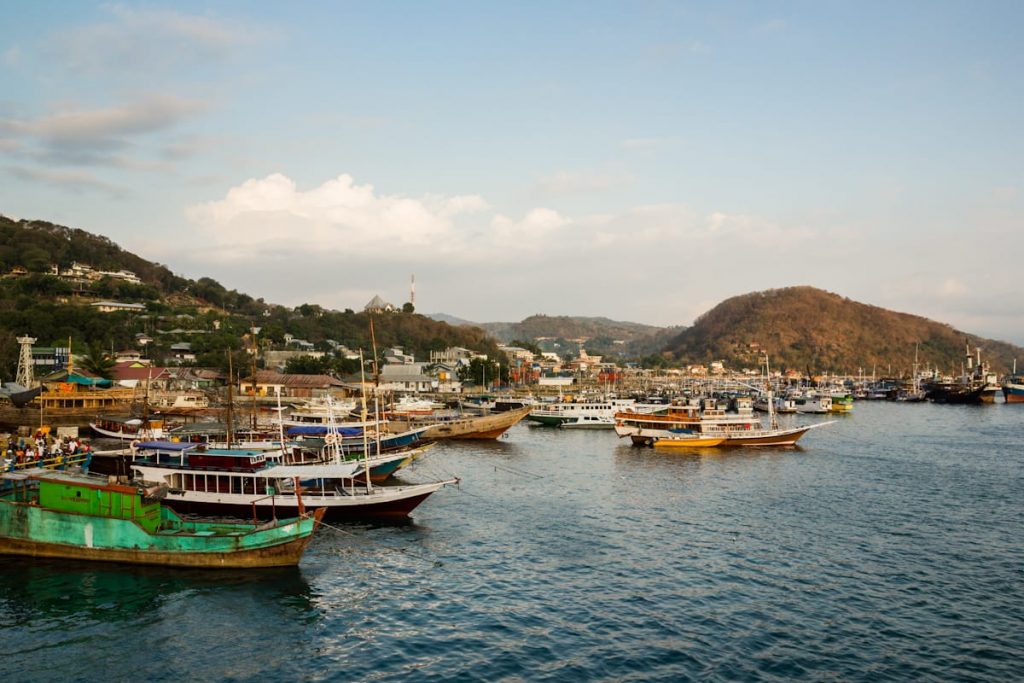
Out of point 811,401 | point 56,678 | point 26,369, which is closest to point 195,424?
point 26,369

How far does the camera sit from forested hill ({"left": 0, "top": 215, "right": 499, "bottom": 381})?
10369 centimetres

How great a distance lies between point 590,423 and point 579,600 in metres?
60.5

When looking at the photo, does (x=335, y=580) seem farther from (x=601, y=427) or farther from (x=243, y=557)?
(x=601, y=427)

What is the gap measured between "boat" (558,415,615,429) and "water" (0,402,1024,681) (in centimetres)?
4242

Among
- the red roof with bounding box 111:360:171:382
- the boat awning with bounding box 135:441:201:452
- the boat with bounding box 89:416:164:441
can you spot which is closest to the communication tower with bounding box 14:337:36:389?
the red roof with bounding box 111:360:171:382

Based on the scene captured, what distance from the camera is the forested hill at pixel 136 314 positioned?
340ft

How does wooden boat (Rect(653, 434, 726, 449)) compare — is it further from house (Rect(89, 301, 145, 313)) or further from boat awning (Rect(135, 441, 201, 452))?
house (Rect(89, 301, 145, 313))

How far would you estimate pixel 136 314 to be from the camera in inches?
5098

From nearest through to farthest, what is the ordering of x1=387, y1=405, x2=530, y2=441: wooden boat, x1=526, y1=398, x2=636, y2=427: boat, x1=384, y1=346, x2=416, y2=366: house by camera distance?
x1=387, y1=405, x2=530, y2=441: wooden boat, x1=526, y1=398, x2=636, y2=427: boat, x1=384, y1=346, x2=416, y2=366: house

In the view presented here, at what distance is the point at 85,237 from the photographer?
186 m

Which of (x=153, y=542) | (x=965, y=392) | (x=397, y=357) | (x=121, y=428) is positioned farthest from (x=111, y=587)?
(x=965, y=392)

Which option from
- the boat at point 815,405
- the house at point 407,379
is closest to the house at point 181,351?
the house at point 407,379

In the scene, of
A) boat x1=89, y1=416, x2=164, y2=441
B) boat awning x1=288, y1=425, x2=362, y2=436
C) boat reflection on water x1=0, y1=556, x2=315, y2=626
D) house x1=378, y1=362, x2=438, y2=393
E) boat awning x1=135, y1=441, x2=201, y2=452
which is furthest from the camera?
house x1=378, y1=362, x2=438, y2=393

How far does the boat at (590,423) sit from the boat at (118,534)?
58961 millimetres
